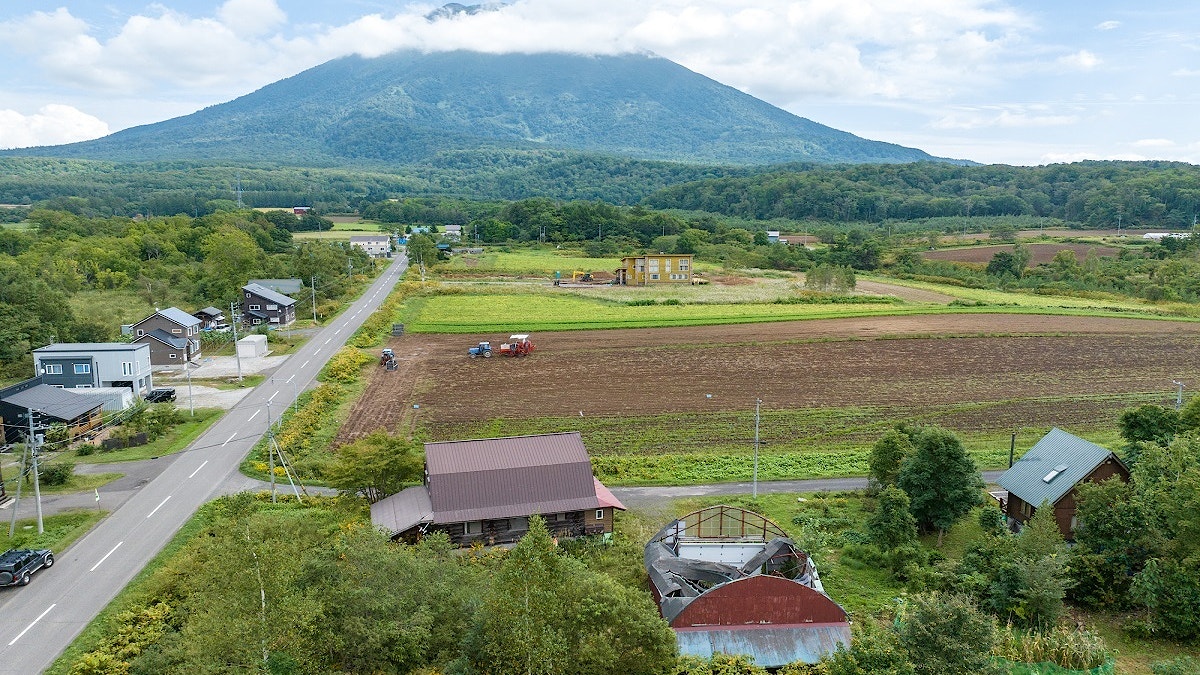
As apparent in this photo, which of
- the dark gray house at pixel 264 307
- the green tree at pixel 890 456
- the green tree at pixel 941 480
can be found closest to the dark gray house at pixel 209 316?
the dark gray house at pixel 264 307

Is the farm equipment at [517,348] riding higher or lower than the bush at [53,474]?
higher

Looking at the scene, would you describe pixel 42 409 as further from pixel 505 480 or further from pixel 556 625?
pixel 556 625

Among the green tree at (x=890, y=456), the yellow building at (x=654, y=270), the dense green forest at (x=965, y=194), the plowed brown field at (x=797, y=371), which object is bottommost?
the plowed brown field at (x=797, y=371)

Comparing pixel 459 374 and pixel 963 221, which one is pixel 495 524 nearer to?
pixel 459 374

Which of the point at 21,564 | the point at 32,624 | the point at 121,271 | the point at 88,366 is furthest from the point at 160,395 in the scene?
the point at 121,271

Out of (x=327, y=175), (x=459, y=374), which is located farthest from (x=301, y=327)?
(x=327, y=175)

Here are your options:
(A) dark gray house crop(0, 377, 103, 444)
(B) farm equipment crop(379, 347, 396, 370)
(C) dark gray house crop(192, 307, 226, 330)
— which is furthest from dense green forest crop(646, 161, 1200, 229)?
(A) dark gray house crop(0, 377, 103, 444)

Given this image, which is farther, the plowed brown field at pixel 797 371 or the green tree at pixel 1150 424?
the plowed brown field at pixel 797 371

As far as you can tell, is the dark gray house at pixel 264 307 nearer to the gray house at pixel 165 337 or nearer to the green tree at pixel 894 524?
the gray house at pixel 165 337
